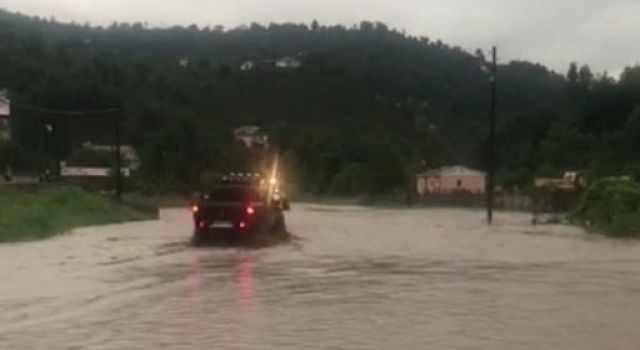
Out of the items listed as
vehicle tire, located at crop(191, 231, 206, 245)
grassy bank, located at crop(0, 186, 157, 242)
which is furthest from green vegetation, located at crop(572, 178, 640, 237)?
grassy bank, located at crop(0, 186, 157, 242)

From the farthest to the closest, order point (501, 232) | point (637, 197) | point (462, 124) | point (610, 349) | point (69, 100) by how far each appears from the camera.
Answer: point (462, 124)
point (69, 100)
point (637, 197)
point (501, 232)
point (610, 349)

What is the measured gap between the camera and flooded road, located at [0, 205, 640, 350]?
12.9 m

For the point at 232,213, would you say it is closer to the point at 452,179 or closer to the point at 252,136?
the point at 452,179

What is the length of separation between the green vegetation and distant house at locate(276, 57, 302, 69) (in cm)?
12287

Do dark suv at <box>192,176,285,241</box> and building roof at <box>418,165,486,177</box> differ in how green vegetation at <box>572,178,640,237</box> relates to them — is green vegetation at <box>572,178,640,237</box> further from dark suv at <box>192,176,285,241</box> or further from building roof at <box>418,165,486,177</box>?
building roof at <box>418,165,486,177</box>

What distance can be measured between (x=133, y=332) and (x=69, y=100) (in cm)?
10523

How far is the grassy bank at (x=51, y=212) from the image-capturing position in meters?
36.4

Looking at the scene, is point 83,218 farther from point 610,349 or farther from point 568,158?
point 568,158

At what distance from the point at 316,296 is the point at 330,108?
147 metres

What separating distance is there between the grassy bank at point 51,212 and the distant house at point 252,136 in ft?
242

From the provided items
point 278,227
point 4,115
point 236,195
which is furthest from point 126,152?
point 236,195

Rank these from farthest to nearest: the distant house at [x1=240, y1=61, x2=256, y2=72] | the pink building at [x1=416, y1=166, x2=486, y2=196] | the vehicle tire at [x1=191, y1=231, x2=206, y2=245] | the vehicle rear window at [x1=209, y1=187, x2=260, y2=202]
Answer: the distant house at [x1=240, y1=61, x2=256, y2=72]
the pink building at [x1=416, y1=166, x2=486, y2=196]
the vehicle tire at [x1=191, y1=231, x2=206, y2=245]
the vehicle rear window at [x1=209, y1=187, x2=260, y2=202]

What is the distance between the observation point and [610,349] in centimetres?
1238

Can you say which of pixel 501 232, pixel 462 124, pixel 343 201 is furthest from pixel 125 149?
pixel 501 232
